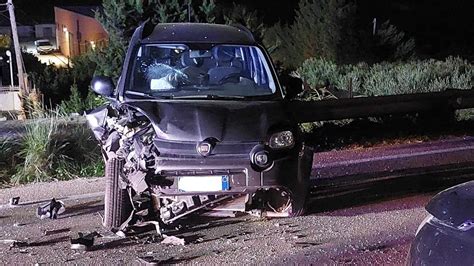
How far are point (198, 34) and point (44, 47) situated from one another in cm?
3975

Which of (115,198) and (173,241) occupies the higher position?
(115,198)

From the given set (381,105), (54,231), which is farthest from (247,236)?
(381,105)

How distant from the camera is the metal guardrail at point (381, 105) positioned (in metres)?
11.0

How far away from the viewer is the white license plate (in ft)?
22.5

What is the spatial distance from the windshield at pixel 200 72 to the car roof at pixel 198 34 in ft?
0.22

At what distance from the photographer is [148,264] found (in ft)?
20.5

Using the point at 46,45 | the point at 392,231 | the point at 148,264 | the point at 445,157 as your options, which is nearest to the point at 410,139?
the point at 445,157

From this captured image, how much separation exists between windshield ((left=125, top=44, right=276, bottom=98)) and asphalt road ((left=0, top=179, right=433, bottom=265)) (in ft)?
4.32

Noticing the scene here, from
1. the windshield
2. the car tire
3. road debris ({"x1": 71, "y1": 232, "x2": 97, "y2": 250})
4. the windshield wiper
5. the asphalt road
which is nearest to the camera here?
the asphalt road

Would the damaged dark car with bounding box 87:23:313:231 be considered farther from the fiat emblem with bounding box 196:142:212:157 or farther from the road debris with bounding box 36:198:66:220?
the road debris with bounding box 36:198:66:220

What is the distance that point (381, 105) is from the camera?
1156 centimetres

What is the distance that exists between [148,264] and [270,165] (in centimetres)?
145

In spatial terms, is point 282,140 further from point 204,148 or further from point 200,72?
point 200,72

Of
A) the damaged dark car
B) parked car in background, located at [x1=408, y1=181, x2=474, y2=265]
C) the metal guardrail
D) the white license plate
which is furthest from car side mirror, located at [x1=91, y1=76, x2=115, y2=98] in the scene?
parked car in background, located at [x1=408, y1=181, x2=474, y2=265]
